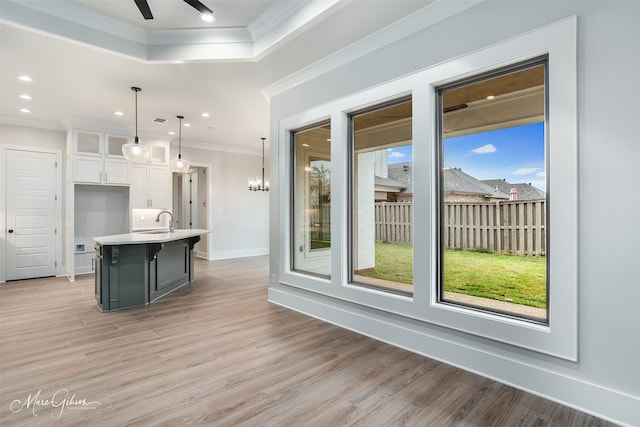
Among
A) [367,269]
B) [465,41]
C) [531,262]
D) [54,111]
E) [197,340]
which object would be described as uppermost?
[54,111]

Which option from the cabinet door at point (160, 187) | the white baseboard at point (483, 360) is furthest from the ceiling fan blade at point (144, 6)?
the cabinet door at point (160, 187)

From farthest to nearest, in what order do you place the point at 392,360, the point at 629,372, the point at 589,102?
1. the point at 392,360
2. the point at 589,102
3. the point at 629,372

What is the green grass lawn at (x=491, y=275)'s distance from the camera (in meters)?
2.37

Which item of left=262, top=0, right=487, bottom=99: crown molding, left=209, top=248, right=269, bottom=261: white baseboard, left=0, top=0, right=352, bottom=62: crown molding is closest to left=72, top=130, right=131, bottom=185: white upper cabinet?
left=209, top=248, right=269, bottom=261: white baseboard

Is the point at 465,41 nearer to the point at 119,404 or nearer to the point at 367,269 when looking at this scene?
the point at 367,269

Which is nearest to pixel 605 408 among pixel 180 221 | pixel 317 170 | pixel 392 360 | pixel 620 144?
pixel 392 360

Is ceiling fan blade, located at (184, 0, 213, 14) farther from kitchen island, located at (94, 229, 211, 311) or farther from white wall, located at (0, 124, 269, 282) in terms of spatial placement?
white wall, located at (0, 124, 269, 282)

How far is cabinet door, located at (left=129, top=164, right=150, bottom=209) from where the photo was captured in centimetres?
666

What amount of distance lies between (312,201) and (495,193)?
7.28ft

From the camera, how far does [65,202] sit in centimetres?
629

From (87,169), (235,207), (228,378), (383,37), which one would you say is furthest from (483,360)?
(235,207)

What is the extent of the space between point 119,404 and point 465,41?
356 cm

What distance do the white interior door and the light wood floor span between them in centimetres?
266

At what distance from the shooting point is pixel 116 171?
6.40 meters
